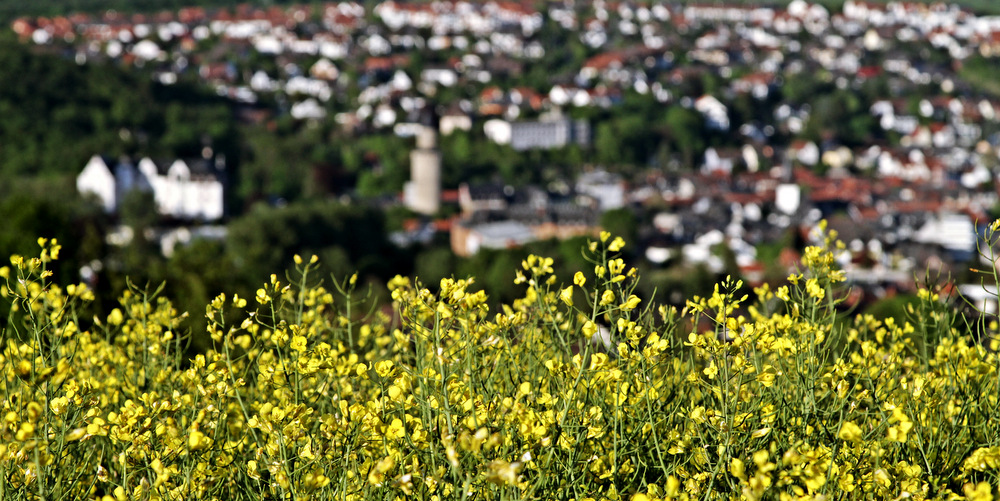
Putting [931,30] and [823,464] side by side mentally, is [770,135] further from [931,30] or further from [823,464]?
[823,464]

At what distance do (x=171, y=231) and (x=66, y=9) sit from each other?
73.4 metres

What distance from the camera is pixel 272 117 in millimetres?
70062

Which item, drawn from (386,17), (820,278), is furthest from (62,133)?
(386,17)

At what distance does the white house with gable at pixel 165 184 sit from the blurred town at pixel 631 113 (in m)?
0.11

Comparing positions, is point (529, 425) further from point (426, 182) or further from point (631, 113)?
point (631, 113)

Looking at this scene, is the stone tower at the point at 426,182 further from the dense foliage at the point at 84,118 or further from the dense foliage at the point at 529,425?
the dense foliage at the point at 529,425

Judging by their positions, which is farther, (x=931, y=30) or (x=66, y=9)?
(x=931, y=30)

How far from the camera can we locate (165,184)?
4969 cm

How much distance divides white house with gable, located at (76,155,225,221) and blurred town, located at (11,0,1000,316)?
4.2 inches

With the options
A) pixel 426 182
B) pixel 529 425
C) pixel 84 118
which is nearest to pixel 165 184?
pixel 84 118

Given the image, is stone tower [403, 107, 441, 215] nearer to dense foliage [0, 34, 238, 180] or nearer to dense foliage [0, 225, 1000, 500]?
dense foliage [0, 34, 238, 180]

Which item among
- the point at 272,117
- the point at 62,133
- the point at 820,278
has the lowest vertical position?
the point at 272,117

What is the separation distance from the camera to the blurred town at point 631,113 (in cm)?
4431

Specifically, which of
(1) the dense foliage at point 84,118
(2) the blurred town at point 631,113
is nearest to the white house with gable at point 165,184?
(2) the blurred town at point 631,113
